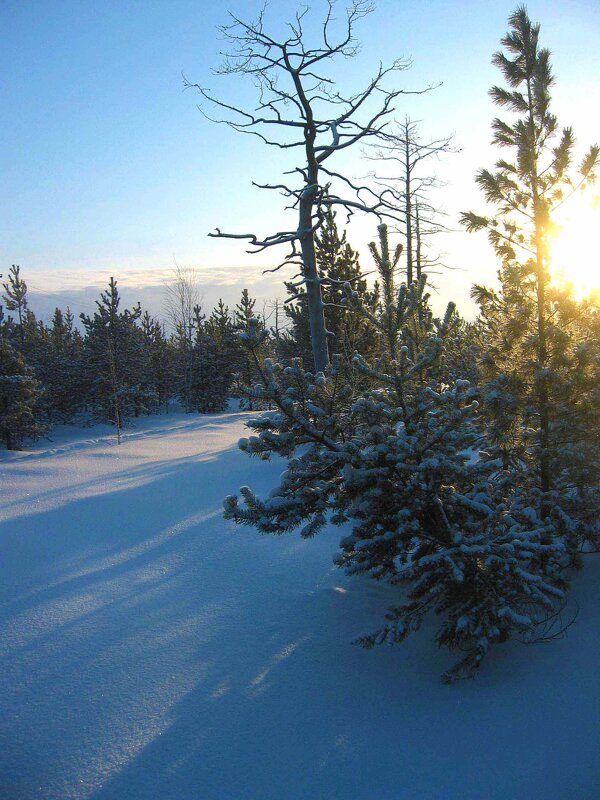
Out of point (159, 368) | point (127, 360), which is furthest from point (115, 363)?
point (159, 368)

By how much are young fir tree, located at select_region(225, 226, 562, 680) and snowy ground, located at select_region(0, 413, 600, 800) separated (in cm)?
39

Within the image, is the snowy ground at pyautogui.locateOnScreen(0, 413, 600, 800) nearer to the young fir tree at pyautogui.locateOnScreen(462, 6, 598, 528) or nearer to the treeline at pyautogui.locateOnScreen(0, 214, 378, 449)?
the young fir tree at pyautogui.locateOnScreen(462, 6, 598, 528)

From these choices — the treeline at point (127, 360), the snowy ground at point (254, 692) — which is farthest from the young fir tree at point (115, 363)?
the snowy ground at point (254, 692)

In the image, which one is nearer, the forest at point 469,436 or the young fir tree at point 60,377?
the forest at point 469,436

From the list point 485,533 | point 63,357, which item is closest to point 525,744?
point 485,533

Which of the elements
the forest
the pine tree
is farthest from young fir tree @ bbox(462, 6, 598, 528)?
the pine tree

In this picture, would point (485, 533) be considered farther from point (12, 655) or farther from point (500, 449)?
point (12, 655)

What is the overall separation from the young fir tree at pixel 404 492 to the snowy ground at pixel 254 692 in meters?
0.39

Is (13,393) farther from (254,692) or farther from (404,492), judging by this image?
(404,492)

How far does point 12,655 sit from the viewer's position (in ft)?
13.8

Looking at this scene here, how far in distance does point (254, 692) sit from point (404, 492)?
178 centimetres

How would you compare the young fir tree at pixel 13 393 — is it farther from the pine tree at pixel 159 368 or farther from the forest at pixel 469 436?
the forest at pixel 469 436

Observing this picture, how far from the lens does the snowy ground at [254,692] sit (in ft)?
10.1

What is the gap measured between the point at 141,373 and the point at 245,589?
22919mm
